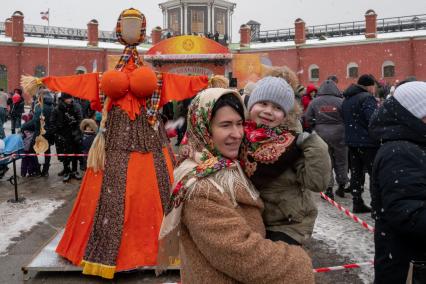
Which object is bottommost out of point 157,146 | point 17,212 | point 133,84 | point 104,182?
point 17,212

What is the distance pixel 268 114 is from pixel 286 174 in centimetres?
36

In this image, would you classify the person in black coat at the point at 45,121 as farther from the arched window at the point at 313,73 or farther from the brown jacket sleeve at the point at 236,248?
the arched window at the point at 313,73

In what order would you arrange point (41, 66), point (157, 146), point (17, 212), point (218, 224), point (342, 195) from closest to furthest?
point (218, 224)
point (157, 146)
point (17, 212)
point (342, 195)
point (41, 66)

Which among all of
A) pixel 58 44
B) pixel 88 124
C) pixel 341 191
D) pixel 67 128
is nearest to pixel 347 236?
pixel 341 191

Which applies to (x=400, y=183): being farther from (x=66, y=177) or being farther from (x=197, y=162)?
(x=66, y=177)

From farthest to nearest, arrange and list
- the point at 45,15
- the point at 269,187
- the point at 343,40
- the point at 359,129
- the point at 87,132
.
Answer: the point at 343,40
the point at 45,15
the point at 87,132
the point at 359,129
the point at 269,187

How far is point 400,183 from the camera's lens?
2.11m

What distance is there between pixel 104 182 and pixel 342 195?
4761 millimetres

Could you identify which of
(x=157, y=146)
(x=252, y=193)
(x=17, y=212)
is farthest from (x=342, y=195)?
(x=252, y=193)

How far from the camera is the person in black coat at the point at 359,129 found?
6.02 m

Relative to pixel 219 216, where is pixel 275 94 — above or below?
above

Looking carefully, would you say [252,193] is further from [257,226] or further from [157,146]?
[157,146]

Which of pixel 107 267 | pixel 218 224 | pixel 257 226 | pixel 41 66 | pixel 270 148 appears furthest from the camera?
pixel 41 66

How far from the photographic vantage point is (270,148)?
207 cm
